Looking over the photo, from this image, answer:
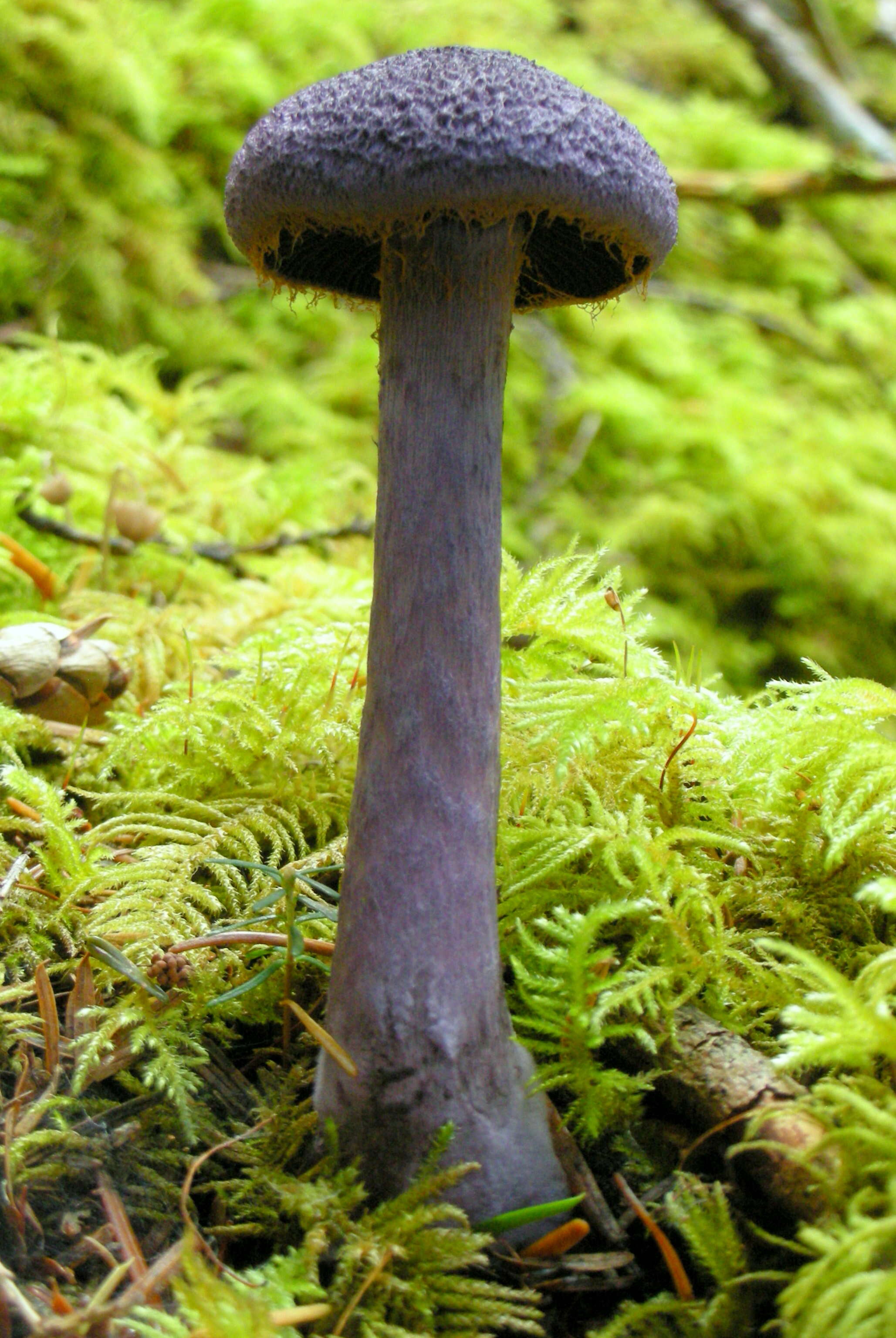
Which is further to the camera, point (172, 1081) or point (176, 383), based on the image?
point (176, 383)

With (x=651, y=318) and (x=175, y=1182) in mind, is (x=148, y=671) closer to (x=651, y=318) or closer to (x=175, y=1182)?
(x=175, y=1182)

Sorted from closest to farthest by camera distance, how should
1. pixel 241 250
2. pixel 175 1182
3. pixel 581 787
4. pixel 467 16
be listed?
pixel 175 1182
pixel 241 250
pixel 581 787
pixel 467 16

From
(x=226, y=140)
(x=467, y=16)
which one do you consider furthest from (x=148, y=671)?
(x=467, y=16)

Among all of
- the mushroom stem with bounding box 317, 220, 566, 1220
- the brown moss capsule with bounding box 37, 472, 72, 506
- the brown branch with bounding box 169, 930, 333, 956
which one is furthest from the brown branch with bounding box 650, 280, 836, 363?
the brown branch with bounding box 169, 930, 333, 956

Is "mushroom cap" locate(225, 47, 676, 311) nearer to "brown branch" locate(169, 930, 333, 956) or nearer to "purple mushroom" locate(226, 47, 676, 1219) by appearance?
"purple mushroom" locate(226, 47, 676, 1219)

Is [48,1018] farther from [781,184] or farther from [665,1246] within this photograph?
[781,184]
